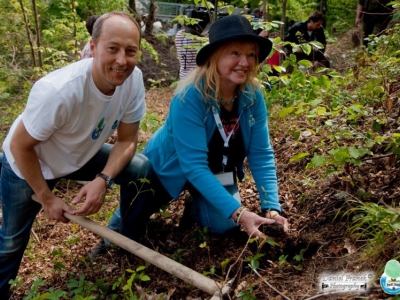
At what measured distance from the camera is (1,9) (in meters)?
10.1

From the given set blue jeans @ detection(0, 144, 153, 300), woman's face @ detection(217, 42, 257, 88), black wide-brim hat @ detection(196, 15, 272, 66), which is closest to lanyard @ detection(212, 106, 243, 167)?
woman's face @ detection(217, 42, 257, 88)

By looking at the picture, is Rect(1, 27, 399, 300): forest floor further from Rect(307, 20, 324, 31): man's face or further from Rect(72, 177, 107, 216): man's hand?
Rect(307, 20, 324, 31): man's face

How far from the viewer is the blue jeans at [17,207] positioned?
2.62 metres

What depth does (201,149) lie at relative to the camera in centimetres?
261

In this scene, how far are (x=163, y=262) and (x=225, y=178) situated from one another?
3.03ft

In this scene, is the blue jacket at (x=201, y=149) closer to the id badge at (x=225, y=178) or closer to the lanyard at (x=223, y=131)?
the lanyard at (x=223, y=131)

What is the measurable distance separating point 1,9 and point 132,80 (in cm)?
912

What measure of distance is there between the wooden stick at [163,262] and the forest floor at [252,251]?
0.13 m

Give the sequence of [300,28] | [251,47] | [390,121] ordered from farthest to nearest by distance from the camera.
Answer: [300,28]
[390,121]
[251,47]

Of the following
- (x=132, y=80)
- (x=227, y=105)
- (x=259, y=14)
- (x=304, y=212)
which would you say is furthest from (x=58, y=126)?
(x=259, y=14)

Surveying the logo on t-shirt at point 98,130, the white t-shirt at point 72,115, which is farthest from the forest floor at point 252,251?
the logo on t-shirt at point 98,130

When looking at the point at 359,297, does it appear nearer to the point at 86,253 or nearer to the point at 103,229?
the point at 103,229

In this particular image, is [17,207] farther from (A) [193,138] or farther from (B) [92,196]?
(A) [193,138]

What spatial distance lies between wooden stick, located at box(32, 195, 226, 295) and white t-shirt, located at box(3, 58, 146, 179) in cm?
32
